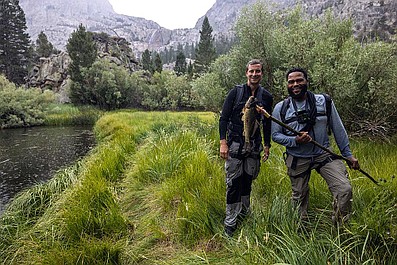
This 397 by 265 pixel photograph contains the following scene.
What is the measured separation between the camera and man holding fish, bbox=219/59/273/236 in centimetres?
343

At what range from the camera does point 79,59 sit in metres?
37.7

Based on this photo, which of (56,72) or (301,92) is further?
(56,72)

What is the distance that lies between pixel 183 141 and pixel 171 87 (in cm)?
3046

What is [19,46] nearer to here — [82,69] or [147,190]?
[82,69]

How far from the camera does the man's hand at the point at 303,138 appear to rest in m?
2.93

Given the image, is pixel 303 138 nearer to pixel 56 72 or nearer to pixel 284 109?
pixel 284 109

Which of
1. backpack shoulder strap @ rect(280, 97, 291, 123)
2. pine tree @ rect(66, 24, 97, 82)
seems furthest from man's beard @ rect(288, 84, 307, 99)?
pine tree @ rect(66, 24, 97, 82)

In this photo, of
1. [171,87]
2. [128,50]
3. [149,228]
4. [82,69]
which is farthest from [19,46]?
[149,228]

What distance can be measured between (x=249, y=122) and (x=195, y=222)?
1.55 metres

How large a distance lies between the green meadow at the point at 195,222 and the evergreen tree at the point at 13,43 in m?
47.8

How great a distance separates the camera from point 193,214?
12.8ft

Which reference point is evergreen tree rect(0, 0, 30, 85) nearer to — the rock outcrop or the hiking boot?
the rock outcrop

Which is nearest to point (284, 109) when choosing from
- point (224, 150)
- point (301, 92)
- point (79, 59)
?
point (301, 92)

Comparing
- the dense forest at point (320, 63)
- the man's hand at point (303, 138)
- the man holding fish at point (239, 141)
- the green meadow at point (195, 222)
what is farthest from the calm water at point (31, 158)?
the man's hand at point (303, 138)
